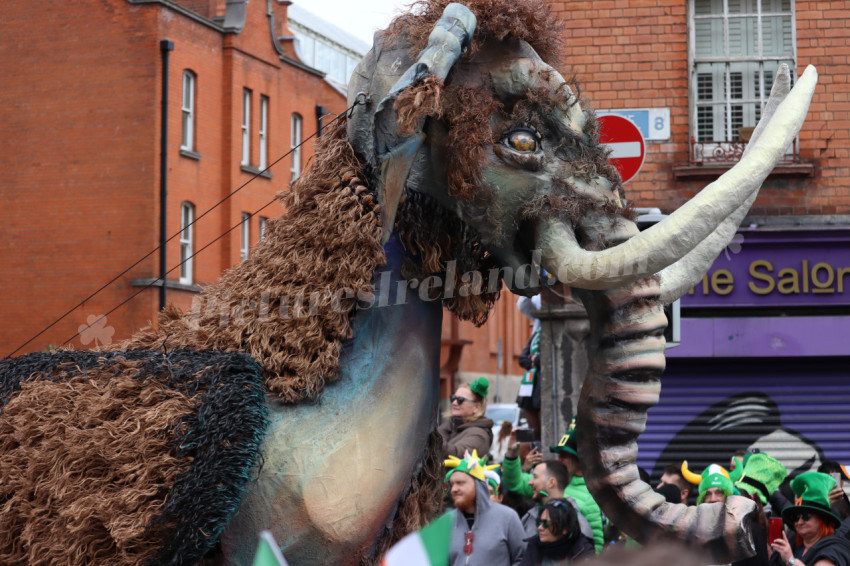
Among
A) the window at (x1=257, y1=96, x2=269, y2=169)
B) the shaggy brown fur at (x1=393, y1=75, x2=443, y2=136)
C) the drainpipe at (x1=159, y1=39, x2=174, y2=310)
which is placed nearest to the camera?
the shaggy brown fur at (x1=393, y1=75, x2=443, y2=136)

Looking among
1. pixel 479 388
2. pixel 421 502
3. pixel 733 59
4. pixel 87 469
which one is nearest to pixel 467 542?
pixel 479 388

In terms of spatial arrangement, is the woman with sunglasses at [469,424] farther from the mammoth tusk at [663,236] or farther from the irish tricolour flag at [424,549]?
the irish tricolour flag at [424,549]

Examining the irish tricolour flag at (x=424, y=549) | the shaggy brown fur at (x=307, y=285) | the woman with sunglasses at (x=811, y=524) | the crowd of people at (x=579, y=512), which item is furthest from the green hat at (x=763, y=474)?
the irish tricolour flag at (x=424, y=549)

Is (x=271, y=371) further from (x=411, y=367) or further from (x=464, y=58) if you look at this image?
(x=464, y=58)

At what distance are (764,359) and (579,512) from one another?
4944 millimetres

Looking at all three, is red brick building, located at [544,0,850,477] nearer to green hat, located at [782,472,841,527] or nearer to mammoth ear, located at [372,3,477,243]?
green hat, located at [782,472,841,527]

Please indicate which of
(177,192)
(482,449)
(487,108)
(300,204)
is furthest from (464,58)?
(177,192)

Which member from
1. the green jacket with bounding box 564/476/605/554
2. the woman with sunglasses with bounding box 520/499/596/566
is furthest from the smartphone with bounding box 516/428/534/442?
the woman with sunglasses with bounding box 520/499/596/566

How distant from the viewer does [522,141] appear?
386cm

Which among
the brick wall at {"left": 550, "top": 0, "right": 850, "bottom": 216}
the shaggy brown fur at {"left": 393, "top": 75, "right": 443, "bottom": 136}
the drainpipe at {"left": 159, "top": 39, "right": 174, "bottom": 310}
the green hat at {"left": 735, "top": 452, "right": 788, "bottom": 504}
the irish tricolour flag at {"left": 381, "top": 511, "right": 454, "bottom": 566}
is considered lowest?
the green hat at {"left": 735, "top": 452, "right": 788, "bottom": 504}

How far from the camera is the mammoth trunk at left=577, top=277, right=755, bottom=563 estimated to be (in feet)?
12.3

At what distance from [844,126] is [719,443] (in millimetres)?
3284

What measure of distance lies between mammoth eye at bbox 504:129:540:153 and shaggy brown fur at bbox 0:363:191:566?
129 cm

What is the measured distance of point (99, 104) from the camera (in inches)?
Answer: 1153
